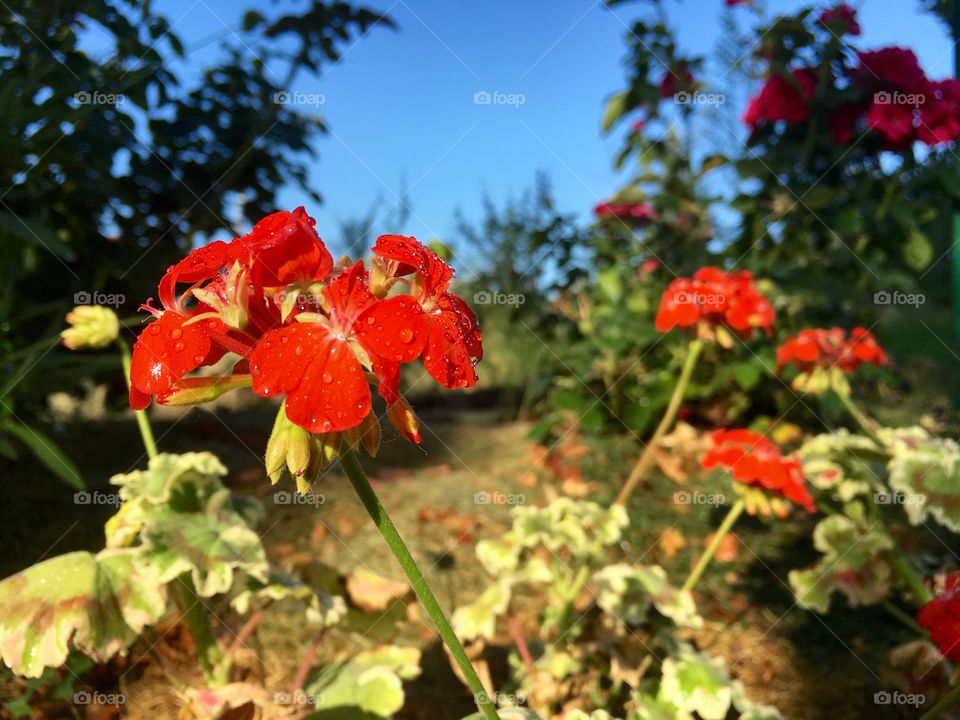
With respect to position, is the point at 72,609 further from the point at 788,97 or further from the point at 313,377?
the point at 788,97

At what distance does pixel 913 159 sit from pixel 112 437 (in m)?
3.28

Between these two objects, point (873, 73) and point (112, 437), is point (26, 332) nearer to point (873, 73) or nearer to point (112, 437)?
point (112, 437)

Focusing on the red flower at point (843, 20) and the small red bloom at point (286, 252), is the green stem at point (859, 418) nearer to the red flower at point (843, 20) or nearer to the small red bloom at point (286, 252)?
the red flower at point (843, 20)

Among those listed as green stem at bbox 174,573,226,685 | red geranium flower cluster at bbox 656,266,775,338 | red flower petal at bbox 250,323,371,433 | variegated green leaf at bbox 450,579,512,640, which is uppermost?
red geranium flower cluster at bbox 656,266,775,338

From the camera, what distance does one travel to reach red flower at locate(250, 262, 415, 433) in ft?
2.21

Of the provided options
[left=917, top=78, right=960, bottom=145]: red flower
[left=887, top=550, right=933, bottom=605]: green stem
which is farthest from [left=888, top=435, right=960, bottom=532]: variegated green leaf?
[left=917, top=78, right=960, bottom=145]: red flower

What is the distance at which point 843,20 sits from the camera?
299 cm

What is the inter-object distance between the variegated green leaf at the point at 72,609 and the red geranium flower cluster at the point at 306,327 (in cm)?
57

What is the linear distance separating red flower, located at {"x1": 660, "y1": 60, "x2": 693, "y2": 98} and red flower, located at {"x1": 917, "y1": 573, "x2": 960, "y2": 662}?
254 centimetres

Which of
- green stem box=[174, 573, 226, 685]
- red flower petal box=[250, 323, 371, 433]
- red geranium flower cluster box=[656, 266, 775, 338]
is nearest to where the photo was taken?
red flower petal box=[250, 323, 371, 433]

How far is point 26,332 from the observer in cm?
234

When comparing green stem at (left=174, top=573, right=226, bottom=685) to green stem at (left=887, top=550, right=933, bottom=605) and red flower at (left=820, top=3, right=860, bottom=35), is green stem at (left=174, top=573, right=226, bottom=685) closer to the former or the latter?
green stem at (left=887, top=550, right=933, bottom=605)

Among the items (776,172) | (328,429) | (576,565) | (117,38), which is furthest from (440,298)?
(776,172)

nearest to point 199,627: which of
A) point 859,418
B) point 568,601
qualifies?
point 568,601
